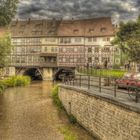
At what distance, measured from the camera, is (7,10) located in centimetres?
2942

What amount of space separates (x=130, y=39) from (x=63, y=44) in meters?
33.8

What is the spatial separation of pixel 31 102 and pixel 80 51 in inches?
1604

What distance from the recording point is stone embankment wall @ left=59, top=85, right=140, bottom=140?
1457cm

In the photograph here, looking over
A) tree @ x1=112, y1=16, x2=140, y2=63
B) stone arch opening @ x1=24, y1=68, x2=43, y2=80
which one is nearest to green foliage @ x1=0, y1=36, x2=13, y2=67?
tree @ x1=112, y1=16, x2=140, y2=63

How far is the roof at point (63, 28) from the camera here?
75.6 meters

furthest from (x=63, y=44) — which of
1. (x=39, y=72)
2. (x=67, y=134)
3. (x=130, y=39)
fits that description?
(x=67, y=134)

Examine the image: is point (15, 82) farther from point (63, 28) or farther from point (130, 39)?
point (130, 39)

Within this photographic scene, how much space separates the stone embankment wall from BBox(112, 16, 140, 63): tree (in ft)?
67.1

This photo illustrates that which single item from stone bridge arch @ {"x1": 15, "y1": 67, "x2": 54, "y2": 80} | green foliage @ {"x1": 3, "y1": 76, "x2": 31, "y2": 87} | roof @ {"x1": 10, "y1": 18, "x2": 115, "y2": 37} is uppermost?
roof @ {"x1": 10, "y1": 18, "x2": 115, "y2": 37}

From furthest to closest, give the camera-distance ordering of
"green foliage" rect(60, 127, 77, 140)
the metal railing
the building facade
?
the building facade → "green foliage" rect(60, 127, 77, 140) → the metal railing

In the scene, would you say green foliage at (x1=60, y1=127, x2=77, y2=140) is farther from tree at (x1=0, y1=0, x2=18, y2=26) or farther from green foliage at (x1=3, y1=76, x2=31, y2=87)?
green foliage at (x1=3, y1=76, x2=31, y2=87)

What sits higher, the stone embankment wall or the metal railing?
the metal railing

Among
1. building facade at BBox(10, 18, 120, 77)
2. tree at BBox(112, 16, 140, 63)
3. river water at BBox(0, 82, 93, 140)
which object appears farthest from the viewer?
building facade at BBox(10, 18, 120, 77)

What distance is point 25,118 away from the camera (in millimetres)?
27406
